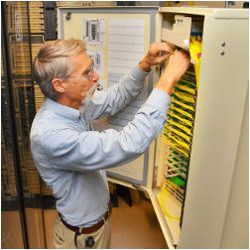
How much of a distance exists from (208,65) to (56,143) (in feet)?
1.90

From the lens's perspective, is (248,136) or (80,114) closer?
(248,136)

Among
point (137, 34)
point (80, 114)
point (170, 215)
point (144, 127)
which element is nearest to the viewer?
point (144, 127)

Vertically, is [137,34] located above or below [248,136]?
above

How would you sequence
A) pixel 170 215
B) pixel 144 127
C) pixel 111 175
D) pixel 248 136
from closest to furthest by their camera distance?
1. pixel 248 136
2. pixel 144 127
3. pixel 170 215
4. pixel 111 175

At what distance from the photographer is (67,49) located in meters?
1.18

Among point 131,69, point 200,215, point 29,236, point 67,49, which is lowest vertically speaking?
point 29,236

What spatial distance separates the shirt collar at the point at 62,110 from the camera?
1229mm

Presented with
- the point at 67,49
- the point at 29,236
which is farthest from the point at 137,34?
the point at 29,236

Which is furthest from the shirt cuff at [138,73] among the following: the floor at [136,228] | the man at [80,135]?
the floor at [136,228]

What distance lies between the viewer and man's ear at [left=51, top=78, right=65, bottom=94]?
1.19m

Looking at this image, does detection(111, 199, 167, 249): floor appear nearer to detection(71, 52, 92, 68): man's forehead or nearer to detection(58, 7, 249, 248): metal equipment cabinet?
detection(58, 7, 249, 248): metal equipment cabinet

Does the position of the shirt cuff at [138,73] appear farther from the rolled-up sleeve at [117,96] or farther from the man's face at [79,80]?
the man's face at [79,80]

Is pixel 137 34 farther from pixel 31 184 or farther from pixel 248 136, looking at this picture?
pixel 31 184

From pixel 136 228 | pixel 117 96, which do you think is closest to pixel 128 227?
pixel 136 228
